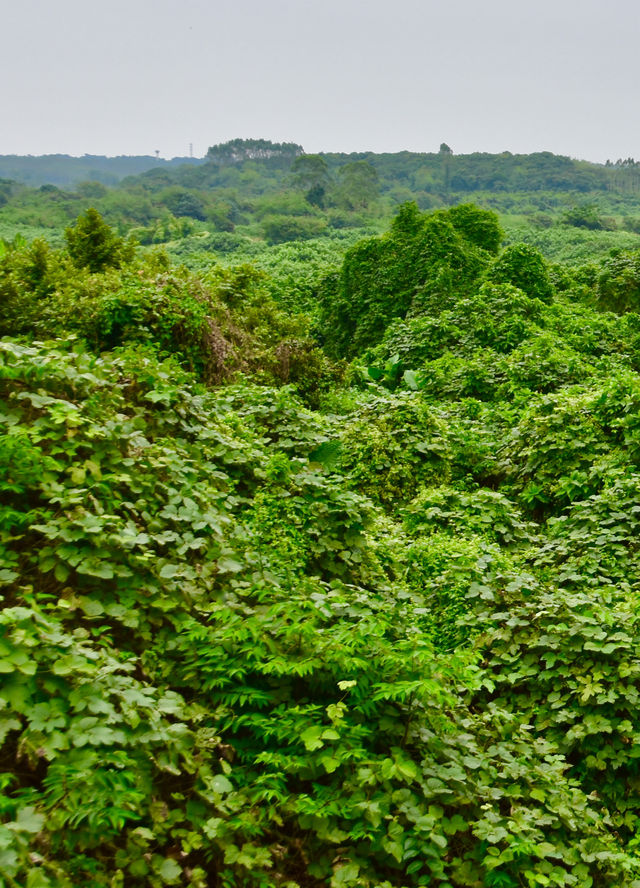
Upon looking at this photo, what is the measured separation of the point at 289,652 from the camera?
284cm

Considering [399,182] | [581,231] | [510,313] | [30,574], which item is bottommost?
[30,574]

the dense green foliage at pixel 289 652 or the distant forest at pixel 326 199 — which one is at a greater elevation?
the distant forest at pixel 326 199

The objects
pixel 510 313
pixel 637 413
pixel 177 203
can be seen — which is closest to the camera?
pixel 637 413

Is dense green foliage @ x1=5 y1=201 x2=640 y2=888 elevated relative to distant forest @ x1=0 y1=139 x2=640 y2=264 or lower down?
lower down

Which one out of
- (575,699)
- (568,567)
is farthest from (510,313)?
(575,699)

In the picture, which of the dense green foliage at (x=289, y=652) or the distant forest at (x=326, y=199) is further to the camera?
the distant forest at (x=326, y=199)

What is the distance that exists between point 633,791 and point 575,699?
1.63ft

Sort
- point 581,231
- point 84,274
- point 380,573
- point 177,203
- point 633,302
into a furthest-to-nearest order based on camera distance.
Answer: point 177,203
point 581,231
point 633,302
point 84,274
point 380,573

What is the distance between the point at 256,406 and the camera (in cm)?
643

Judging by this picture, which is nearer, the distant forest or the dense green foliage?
the dense green foliage

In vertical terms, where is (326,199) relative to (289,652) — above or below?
above

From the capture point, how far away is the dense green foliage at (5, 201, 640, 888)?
2.20 m

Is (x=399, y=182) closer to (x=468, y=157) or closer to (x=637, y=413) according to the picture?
(x=468, y=157)

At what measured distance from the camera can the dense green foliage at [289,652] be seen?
220cm
